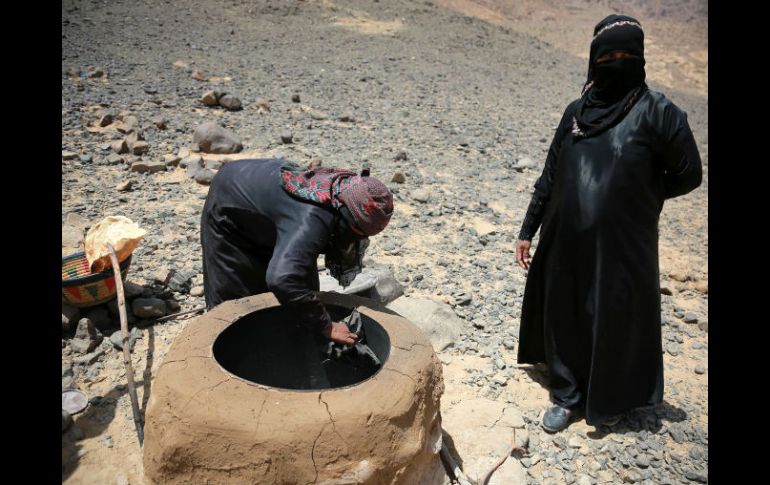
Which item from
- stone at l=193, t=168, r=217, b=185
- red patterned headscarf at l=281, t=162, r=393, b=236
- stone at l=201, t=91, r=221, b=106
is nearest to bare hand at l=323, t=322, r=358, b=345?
red patterned headscarf at l=281, t=162, r=393, b=236

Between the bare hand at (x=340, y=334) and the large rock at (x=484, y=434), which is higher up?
the bare hand at (x=340, y=334)

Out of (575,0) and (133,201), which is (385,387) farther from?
(575,0)

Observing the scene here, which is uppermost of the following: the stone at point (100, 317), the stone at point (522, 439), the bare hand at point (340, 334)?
the bare hand at point (340, 334)

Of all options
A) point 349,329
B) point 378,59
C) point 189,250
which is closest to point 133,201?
point 189,250

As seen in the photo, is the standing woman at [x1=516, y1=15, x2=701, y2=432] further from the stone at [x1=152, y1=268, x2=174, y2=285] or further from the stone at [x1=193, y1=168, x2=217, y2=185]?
the stone at [x1=193, y1=168, x2=217, y2=185]

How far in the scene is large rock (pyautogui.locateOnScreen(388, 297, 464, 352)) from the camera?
366 cm

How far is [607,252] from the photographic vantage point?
8.47 feet

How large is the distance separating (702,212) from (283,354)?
22.0ft

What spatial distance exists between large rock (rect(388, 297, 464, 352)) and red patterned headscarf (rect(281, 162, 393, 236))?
1620 millimetres

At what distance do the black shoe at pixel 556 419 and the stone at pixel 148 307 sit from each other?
2543 mm

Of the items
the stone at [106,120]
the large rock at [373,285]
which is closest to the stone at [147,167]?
the stone at [106,120]

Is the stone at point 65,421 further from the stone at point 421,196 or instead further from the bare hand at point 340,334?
the stone at point 421,196

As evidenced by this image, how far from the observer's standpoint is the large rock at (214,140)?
670 cm

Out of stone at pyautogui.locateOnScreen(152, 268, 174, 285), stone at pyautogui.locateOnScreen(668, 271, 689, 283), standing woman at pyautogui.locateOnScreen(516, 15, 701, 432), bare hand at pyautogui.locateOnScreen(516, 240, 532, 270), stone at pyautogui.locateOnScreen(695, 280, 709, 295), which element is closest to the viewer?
standing woman at pyautogui.locateOnScreen(516, 15, 701, 432)
